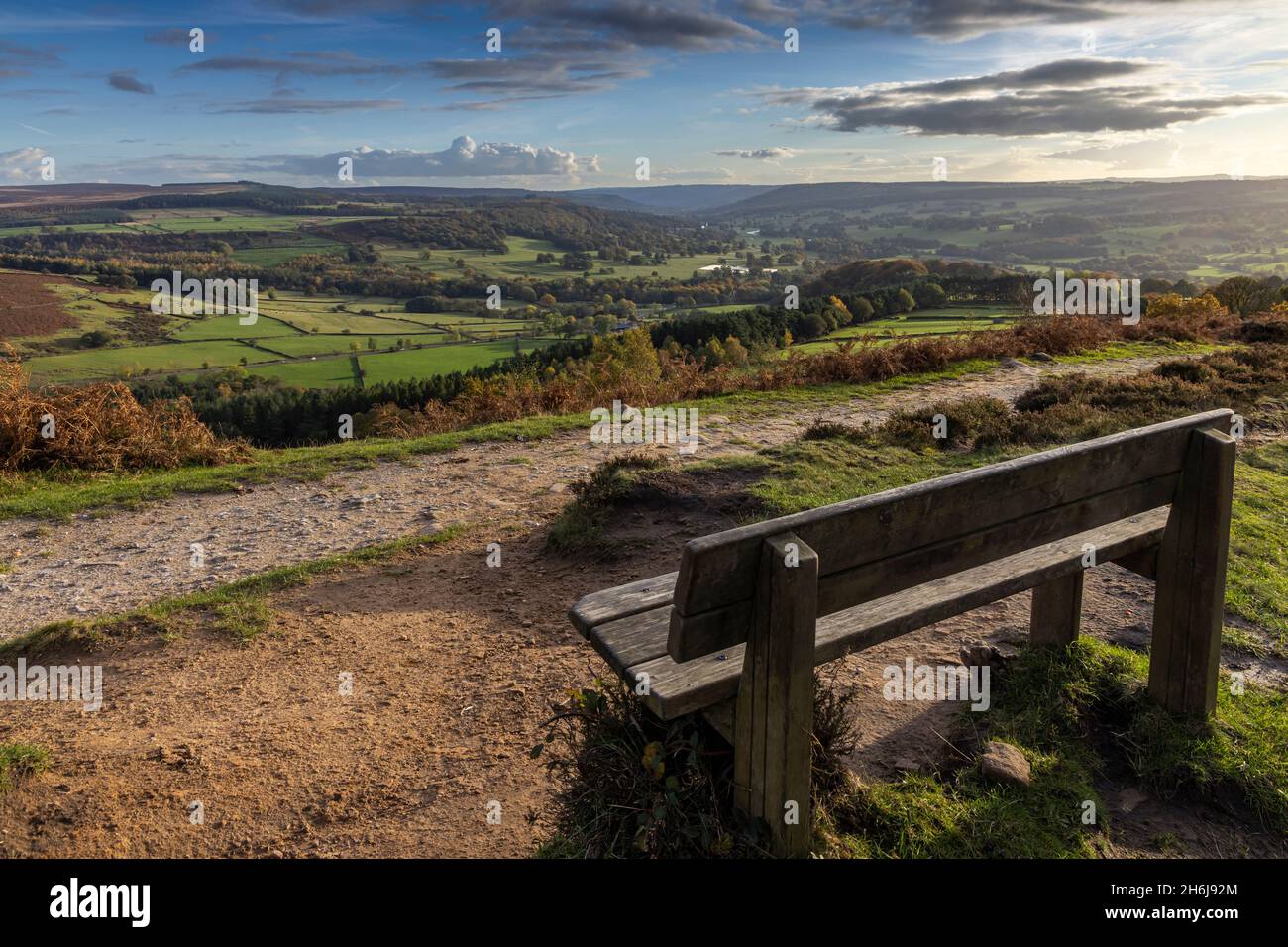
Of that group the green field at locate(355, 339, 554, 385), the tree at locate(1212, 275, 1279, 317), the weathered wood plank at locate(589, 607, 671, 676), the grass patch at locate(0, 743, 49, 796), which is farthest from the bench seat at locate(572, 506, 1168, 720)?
the green field at locate(355, 339, 554, 385)

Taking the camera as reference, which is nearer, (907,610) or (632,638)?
(632,638)

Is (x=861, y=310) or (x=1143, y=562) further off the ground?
(x=861, y=310)

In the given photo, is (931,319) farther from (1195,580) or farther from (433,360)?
(1195,580)

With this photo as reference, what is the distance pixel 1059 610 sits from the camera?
4180 millimetres

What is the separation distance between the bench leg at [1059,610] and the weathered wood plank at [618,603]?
218 centimetres

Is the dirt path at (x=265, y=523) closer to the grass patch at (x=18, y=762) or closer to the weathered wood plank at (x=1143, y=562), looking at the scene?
the grass patch at (x=18, y=762)

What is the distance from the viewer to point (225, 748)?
388cm

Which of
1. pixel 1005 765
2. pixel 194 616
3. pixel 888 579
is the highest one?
pixel 888 579

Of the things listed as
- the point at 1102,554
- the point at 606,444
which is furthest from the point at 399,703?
the point at 606,444

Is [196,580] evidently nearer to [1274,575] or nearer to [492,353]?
[1274,575]

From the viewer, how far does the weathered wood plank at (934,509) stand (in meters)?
2.33

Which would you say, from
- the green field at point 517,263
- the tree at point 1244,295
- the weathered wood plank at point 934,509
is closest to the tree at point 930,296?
the tree at point 1244,295

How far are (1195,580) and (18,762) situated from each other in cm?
517

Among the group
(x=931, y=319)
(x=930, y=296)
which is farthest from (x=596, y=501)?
(x=930, y=296)
